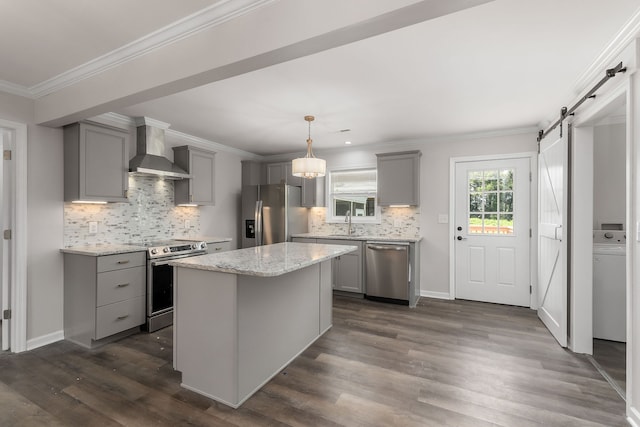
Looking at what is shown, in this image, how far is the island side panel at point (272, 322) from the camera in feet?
6.73

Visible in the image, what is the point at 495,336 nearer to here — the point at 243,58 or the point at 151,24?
the point at 243,58

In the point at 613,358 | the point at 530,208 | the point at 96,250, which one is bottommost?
the point at 613,358

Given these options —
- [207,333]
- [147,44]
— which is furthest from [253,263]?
[147,44]

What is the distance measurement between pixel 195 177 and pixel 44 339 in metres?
2.34

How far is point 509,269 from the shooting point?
4.18m

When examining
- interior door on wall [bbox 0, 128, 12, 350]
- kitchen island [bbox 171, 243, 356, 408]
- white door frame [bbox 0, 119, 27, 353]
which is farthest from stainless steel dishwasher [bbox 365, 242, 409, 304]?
interior door on wall [bbox 0, 128, 12, 350]

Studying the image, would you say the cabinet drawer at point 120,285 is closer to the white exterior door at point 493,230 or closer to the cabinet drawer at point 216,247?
the cabinet drawer at point 216,247

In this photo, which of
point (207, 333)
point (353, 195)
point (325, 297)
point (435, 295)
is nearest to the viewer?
point (207, 333)

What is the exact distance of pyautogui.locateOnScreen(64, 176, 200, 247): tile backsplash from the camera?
10.7 ft

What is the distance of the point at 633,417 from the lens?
179cm

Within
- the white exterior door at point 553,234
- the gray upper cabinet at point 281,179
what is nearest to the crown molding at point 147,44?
the gray upper cabinet at point 281,179

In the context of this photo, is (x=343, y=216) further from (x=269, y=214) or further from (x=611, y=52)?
(x=611, y=52)

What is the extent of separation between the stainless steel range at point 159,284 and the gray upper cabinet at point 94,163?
75cm

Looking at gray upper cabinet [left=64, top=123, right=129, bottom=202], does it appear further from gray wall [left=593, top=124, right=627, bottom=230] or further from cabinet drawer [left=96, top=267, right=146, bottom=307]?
gray wall [left=593, top=124, right=627, bottom=230]
